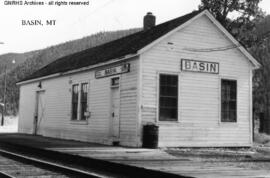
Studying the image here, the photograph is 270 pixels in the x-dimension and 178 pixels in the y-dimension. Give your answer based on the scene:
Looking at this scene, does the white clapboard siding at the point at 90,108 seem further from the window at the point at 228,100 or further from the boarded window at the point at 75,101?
the window at the point at 228,100

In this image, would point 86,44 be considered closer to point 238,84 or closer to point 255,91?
point 255,91

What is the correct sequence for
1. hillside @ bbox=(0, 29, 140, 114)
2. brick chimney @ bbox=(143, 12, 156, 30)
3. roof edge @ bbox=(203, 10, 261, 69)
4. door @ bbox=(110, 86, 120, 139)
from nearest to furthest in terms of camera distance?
1. door @ bbox=(110, 86, 120, 139)
2. roof edge @ bbox=(203, 10, 261, 69)
3. brick chimney @ bbox=(143, 12, 156, 30)
4. hillside @ bbox=(0, 29, 140, 114)

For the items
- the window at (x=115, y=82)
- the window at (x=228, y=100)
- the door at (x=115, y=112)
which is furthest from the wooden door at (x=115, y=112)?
the window at (x=228, y=100)

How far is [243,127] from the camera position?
17.3 m

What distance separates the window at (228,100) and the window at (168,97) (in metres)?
2.15

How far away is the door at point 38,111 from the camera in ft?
78.8

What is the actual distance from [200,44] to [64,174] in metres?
8.78

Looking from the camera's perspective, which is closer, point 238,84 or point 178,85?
point 178,85

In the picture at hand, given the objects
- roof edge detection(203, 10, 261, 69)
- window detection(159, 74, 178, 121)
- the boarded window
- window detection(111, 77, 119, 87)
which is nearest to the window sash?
the boarded window

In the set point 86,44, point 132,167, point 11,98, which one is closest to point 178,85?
point 132,167

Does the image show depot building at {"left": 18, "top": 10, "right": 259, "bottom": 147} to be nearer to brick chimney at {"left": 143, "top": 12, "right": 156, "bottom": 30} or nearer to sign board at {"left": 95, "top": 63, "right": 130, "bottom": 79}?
sign board at {"left": 95, "top": 63, "right": 130, "bottom": 79}

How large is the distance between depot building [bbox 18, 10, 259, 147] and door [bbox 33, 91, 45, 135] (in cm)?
561

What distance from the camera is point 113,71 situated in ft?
54.9

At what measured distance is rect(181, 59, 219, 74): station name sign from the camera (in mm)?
16172
